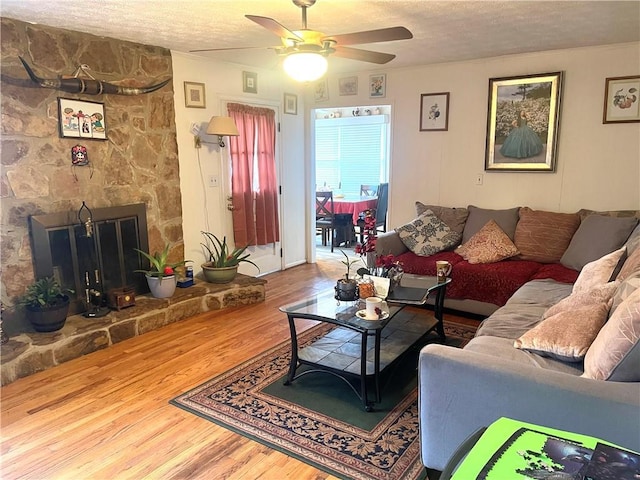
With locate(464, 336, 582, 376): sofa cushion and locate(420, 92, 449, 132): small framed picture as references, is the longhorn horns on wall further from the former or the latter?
locate(464, 336, 582, 376): sofa cushion

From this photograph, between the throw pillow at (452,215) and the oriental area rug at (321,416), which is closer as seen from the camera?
the oriental area rug at (321,416)

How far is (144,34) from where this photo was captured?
351cm

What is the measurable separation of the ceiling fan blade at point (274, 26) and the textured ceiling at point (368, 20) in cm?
42

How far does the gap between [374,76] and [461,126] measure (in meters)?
1.12

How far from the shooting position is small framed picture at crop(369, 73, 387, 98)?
16.5 feet

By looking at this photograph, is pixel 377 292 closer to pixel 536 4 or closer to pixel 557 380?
pixel 557 380

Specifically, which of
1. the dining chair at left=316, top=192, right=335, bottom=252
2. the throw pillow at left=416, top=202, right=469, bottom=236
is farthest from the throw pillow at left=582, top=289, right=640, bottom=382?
the dining chair at left=316, top=192, right=335, bottom=252

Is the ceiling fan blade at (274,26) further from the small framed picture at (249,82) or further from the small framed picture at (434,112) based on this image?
the small framed picture at (434,112)

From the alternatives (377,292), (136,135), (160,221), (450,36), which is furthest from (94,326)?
(450,36)

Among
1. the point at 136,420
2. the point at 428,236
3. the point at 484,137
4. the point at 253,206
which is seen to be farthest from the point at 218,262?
the point at 484,137

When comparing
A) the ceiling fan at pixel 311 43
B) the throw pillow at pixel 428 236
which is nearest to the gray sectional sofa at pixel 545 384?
the ceiling fan at pixel 311 43

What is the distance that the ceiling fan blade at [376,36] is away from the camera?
7.81 feet

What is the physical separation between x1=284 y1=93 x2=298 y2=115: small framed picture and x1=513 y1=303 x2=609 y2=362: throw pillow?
4.06 m

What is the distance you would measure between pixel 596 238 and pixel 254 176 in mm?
3286
